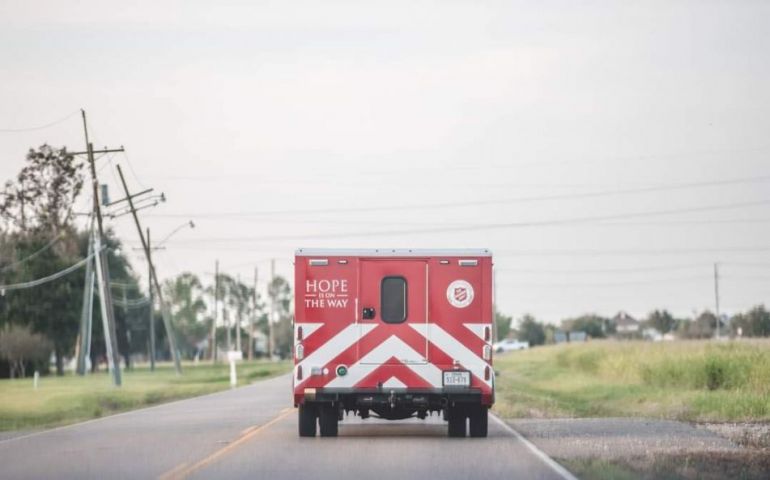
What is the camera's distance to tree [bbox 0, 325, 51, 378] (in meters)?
89.6

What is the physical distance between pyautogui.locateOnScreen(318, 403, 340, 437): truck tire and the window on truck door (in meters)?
1.85

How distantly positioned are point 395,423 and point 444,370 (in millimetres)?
6293

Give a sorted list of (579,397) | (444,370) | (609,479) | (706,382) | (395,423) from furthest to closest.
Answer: (579,397)
(706,382)
(395,423)
(444,370)
(609,479)

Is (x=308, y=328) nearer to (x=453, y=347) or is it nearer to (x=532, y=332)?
(x=453, y=347)

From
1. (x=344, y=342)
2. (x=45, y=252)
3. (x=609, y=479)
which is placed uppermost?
(x=45, y=252)

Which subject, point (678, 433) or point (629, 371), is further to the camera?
point (629, 371)

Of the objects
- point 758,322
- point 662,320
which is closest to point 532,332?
point 662,320

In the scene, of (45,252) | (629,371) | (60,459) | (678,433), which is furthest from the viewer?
(45,252)

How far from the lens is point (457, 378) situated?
2167cm

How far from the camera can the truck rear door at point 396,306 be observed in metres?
21.7

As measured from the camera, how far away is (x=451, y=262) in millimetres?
21703

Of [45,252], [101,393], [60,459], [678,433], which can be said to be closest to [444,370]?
[678,433]

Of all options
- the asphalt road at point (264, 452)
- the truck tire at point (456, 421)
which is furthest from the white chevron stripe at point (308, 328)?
the truck tire at point (456, 421)

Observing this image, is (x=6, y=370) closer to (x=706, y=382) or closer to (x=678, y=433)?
(x=706, y=382)
